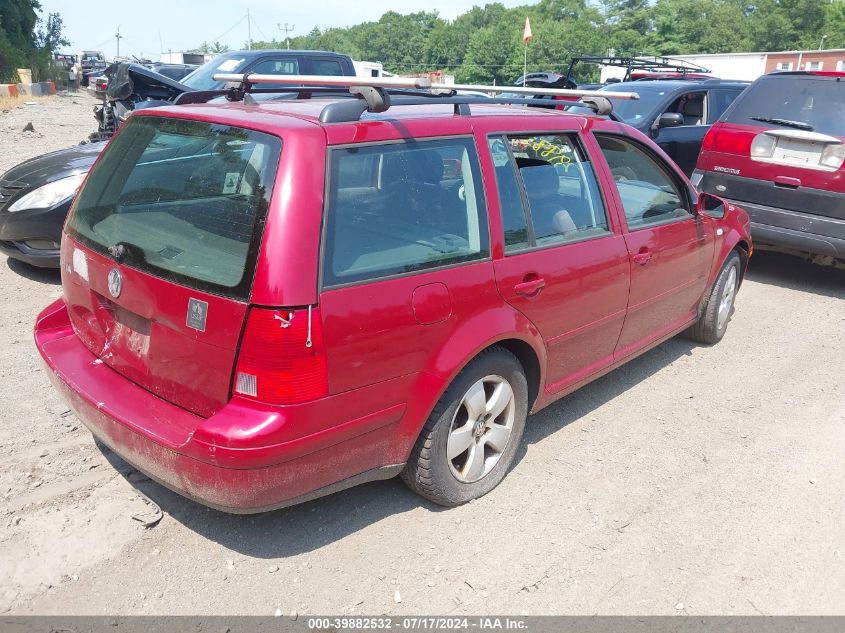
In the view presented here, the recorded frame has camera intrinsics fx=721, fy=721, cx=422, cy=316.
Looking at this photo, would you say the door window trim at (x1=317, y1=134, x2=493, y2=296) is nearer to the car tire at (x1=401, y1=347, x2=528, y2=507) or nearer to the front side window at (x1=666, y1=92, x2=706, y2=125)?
the car tire at (x1=401, y1=347, x2=528, y2=507)

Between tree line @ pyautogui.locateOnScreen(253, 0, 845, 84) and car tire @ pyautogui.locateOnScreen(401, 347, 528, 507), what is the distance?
63285mm

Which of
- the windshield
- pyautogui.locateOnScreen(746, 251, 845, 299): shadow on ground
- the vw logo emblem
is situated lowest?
pyautogui.locateOnScreen(746, 251, 845, 299): shadow on ground

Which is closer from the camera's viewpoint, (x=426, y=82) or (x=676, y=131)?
(x=426, y=82)

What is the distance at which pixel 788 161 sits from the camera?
659 cm

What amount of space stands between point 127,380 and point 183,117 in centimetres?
112

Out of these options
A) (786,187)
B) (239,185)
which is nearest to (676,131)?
(786,187)

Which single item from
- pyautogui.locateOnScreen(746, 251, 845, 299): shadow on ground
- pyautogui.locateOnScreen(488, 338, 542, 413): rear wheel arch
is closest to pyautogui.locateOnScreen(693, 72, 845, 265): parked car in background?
pyautogui.locateOnScreen(746, 251, 845, 299): shadow on ground

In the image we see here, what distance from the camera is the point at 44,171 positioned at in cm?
606

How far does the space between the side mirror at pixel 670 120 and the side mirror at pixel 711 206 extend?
339 centimetres

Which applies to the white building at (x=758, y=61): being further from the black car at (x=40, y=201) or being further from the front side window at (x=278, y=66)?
the black car at (x=40, y=201)

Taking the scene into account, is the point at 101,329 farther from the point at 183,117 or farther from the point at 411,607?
the point at 411,607

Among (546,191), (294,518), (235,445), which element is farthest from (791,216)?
(235,445)

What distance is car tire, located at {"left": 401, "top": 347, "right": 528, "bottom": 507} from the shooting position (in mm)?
3076

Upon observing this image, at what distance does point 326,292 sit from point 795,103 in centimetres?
599
